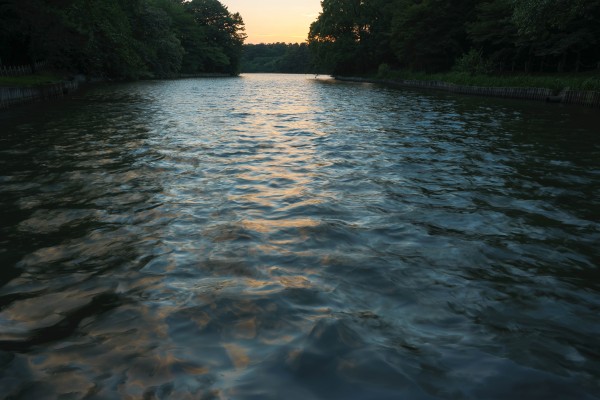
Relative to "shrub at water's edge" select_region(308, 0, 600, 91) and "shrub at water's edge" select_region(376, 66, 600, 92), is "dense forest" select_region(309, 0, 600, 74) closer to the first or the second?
"shrub at water's edge" select_region(308, 0, 600, 91)

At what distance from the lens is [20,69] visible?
3566 centimetres

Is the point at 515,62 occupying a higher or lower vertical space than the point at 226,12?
lower

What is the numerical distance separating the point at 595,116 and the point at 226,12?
132665 millimetres

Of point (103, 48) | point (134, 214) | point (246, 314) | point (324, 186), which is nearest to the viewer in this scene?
point (246, 314)

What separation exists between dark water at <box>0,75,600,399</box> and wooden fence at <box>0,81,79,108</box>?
1493cm

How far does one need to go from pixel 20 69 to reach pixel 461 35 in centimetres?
5266

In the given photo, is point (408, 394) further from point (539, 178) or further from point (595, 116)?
point (595, 116)

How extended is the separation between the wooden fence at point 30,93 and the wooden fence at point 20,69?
3.69m

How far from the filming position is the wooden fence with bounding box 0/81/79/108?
23373 millimetres

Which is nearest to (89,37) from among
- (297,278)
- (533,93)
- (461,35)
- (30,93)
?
(30,93)

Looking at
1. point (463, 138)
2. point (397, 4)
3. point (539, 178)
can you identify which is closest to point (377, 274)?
point (539, 178)

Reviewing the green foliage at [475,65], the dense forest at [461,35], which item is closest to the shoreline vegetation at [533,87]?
the green foliage at [475,65]

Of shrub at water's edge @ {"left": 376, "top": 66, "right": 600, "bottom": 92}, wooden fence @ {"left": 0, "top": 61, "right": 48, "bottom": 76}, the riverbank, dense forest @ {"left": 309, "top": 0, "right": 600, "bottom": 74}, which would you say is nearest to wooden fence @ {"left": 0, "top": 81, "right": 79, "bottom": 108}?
wooden fence @ {"left": 0, "top": 61, "right": 48, "bottom": 76}

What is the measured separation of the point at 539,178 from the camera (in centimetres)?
1027
